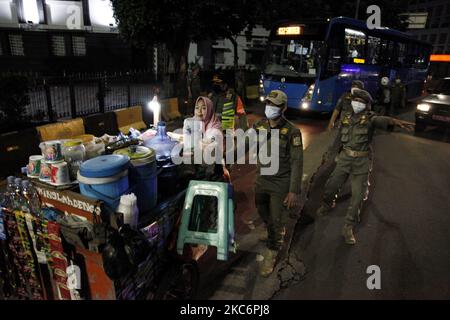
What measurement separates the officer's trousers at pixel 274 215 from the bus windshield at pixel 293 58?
915 centimetres

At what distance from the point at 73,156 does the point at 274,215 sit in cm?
222

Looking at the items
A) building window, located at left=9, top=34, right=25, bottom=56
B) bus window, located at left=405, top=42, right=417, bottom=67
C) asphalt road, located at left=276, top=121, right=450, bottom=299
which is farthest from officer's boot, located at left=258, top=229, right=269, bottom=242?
building window, located at left=9, top=34, right=25, bottom=56

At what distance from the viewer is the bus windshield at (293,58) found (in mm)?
11883

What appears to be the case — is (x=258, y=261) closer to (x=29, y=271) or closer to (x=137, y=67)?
Answer: (x=29, y=271)

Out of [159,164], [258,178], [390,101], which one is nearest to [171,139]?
[159,164]

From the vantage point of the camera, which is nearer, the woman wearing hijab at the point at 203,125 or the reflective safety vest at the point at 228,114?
the woman wearing hijab at the point at 203,125

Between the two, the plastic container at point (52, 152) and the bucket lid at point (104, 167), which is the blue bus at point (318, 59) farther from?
the plastic container at point (52, 152)

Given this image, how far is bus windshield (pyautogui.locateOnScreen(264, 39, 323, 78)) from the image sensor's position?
39.0ft

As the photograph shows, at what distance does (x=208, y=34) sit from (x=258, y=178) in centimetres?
1122

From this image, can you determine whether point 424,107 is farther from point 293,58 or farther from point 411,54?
point 411,54

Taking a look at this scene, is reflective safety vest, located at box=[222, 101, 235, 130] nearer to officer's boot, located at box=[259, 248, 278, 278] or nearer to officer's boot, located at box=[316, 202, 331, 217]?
officer's boot, located at box=[316, 202, 331, 217]

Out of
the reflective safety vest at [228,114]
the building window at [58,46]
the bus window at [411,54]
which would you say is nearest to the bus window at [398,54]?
the bus window at [411,54]

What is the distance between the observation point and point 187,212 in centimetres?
309

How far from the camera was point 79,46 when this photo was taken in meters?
21.7
